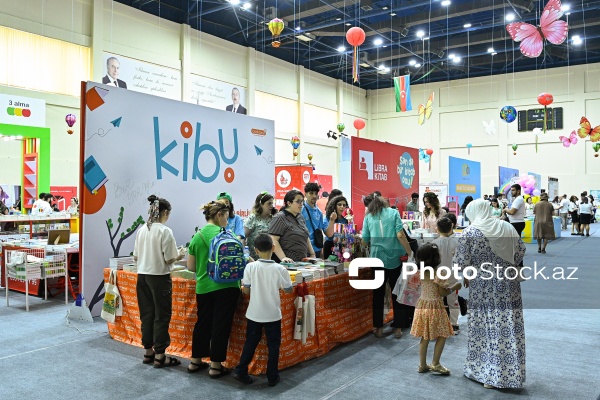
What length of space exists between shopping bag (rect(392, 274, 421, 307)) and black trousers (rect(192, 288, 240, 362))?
1.56 metres

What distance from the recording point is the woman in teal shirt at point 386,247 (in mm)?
4418

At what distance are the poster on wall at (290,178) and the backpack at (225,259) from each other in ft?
31.9

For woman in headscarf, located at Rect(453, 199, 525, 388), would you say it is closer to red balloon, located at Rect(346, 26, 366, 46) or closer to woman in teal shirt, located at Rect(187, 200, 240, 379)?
woman in teal shirt, located at Rect(187, 200, 240, 379)

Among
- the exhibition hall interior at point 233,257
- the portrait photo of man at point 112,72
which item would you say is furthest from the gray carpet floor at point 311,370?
the portrait photo of man at point 112,72

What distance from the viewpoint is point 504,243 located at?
3.18 meters

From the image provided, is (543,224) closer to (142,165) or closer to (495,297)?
(495,297)

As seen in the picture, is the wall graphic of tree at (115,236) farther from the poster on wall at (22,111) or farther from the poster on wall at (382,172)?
the poster on wall at (22,111)

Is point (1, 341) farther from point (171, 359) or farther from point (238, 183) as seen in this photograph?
point (238, 183)

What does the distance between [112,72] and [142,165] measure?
8.87 meters

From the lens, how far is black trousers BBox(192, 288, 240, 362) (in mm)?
3439

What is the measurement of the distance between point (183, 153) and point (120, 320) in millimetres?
2343

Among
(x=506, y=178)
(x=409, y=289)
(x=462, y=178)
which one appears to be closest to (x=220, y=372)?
(x=409, y=289)

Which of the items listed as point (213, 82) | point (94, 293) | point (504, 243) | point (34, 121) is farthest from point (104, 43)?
point (504, 243)

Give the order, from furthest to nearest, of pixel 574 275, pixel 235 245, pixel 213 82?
1. pixel 213 82
2. pixel 574 275
3. pixel 235 245
